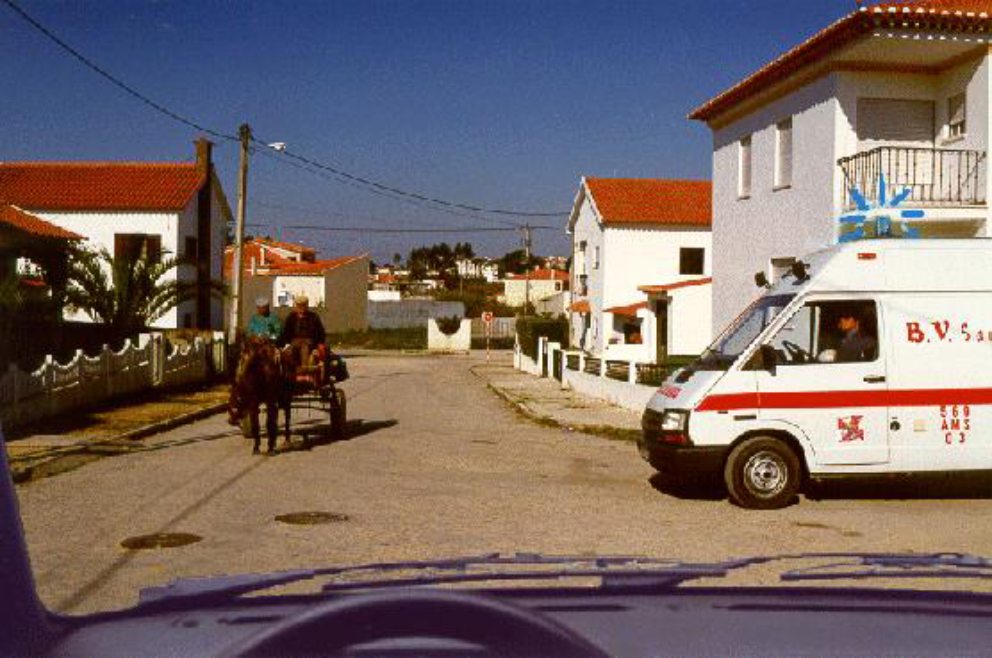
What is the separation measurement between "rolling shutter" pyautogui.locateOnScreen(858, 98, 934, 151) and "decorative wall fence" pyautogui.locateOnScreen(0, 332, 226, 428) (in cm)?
1477

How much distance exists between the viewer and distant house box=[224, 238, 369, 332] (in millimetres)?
82250

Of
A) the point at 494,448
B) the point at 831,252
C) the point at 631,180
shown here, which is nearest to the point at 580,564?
the point at 831,252

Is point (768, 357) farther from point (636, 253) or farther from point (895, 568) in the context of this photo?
point (636, 253)

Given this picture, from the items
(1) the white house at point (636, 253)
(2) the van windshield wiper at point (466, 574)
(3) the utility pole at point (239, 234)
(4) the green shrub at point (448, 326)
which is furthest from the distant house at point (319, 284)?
(2) the van windshield wiper at point (466, 574)

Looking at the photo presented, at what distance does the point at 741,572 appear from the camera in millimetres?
2252

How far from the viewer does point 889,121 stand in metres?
20.2

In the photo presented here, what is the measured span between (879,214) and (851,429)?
9.50 m

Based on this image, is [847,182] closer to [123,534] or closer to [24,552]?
[123,534]

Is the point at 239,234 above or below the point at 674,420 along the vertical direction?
above

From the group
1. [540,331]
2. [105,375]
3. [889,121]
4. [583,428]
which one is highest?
[889,121]

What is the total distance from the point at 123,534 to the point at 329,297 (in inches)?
3012

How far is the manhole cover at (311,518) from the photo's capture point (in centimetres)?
910

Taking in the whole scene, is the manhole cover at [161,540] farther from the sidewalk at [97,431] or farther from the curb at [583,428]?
the curb at [583,428]

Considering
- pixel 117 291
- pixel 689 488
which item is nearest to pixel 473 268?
pixel 117 291
